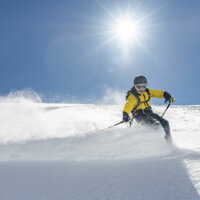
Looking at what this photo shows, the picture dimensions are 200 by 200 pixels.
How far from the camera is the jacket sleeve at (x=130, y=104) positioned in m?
5.59

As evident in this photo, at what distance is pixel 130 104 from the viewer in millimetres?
5656

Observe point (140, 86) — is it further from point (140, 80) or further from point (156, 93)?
point (156, 93)

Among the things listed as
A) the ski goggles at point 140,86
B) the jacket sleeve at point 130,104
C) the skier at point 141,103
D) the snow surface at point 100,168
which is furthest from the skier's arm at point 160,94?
the snow surface at point 100,168

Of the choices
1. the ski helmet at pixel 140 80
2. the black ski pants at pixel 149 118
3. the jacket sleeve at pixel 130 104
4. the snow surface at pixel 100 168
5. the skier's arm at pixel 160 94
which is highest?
the ski helmet at pixel 140 80

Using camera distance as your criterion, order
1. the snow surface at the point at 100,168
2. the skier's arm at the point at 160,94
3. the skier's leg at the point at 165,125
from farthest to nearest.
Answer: the skier's arm at the point at 160,94 → the skier's leg at the point at 165,125 → the snow surface at the point at 100,168

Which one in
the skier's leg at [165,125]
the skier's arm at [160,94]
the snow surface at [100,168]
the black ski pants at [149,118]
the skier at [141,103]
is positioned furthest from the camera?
the skier's arm at [160,94]

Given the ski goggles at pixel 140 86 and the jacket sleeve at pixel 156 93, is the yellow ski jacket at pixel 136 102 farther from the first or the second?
the ski goggles at pixel 140 86

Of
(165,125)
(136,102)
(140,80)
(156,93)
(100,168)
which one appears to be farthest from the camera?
(156,93)

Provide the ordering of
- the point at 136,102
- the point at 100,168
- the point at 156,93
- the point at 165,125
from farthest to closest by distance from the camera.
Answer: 1. the point at 156,93
2. the point at 136,102
3. the point at 165,125
4. the point at 100,168

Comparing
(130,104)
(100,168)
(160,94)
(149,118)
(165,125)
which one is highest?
(160,94)

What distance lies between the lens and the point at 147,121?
18.7ft

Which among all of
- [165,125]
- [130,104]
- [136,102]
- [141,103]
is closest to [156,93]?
[141,103]

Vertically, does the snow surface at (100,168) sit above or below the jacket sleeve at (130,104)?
below

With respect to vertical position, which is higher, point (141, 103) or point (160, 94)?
point (160, 94)
